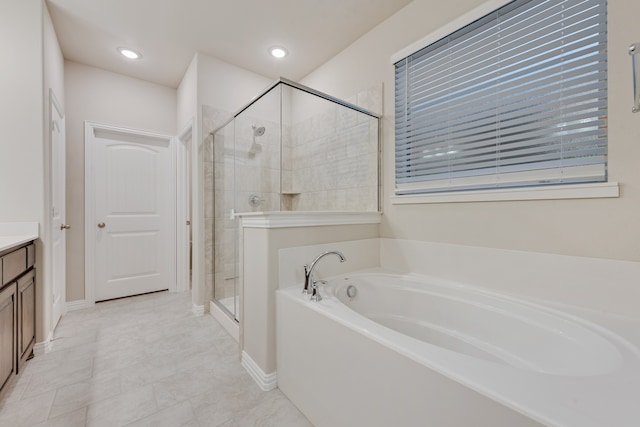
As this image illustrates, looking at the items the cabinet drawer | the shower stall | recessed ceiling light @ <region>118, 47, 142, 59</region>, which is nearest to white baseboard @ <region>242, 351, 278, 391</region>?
the shower stall

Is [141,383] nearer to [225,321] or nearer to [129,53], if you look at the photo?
[225,321]

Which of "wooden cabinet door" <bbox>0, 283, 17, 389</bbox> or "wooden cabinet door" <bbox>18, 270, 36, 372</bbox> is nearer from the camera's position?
"wooden cabinet door" <bbox>0, 283, 17, 389</bbox>

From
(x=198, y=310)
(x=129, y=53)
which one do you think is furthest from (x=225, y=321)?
(x=129, y=53)

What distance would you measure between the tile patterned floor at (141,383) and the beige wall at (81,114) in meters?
0.74

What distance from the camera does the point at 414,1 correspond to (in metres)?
1.99

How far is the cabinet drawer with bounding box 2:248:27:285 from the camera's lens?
1.45m

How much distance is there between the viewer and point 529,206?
1467 millimetres

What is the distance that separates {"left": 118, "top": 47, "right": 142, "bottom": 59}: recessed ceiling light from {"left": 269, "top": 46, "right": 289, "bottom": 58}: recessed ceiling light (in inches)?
52.8

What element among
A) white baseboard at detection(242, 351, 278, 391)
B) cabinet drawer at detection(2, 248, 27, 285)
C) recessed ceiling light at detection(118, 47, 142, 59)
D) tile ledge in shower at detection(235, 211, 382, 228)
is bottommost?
white baseboard at detection(242, 351, 278, 391)

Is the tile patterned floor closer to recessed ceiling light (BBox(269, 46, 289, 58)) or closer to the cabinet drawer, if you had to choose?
the cabinet drawer

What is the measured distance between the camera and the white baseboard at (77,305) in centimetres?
276

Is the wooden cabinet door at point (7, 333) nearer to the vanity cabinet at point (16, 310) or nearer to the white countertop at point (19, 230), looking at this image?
the vanity cabinet at point (16, 310)

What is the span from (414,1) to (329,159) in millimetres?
1396

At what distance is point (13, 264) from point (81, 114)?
2016 mm
